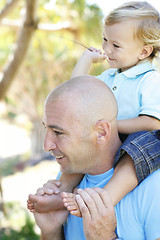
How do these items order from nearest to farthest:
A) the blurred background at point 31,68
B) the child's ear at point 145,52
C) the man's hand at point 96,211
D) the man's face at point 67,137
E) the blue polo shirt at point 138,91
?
1. the man's hand at point 96,211
2. the man's face at point 67,137
3. the blue polo shirt at point 138,91
4. the child's ear at point 145,52
5. the blurred background at point 31,68

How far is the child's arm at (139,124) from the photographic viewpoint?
163 centimetres

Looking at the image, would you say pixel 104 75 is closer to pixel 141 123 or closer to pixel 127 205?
pixel 141 123

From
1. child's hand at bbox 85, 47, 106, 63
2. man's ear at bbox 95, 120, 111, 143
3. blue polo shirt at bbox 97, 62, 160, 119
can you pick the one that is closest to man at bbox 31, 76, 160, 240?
man's ear at bbox 95, 120, 111, 143

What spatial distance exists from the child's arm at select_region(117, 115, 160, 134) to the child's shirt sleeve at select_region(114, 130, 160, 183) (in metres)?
0.08

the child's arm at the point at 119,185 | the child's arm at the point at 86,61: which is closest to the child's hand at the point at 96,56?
the child's arm at the point at 86,61

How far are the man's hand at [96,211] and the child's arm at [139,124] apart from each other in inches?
14.9

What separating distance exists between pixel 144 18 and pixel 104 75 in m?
0.44

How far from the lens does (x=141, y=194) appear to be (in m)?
1.48

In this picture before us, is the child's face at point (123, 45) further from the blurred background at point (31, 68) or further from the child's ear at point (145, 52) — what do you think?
the blurred background at point (31, 68)

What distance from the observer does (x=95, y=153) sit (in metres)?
1.62

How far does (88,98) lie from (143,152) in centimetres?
36

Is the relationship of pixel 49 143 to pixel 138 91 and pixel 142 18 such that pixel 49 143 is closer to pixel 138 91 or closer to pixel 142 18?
pixel 138 91

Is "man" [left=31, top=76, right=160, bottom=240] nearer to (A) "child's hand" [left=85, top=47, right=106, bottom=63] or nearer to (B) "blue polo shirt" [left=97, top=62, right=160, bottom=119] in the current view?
(B) "blue polo shirt" [left=97, top=62, right=160, bottom=119]

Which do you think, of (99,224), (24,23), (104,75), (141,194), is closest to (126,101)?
(104,75)
